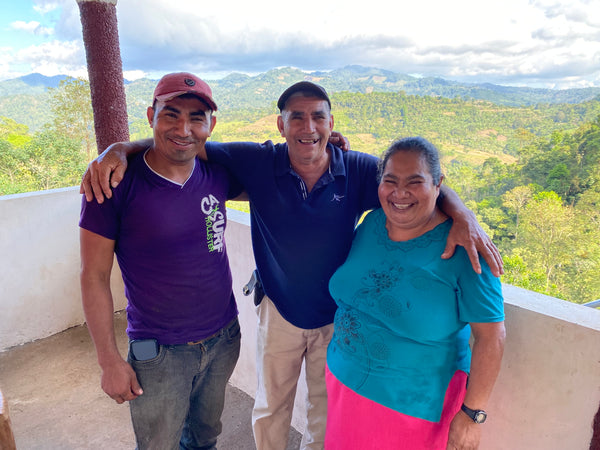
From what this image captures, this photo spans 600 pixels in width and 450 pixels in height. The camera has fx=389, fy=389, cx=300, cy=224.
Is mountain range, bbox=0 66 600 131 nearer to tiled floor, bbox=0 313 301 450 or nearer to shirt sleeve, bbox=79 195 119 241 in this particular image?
tiled floor, bbox=0 313 301 450

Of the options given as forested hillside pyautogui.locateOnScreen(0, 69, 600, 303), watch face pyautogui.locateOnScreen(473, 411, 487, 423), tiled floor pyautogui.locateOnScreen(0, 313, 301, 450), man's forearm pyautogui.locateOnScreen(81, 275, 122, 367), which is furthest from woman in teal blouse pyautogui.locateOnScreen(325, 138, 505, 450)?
forested hillside pyautogui.locateOnScreen(0, 69, 600, 303)

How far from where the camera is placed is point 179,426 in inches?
54.3

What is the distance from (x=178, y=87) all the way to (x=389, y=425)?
1.22 m

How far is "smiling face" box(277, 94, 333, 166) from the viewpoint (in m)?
1.43

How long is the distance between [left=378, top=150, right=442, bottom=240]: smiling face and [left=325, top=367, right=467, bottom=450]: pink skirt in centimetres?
45

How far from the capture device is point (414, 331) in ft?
3.51

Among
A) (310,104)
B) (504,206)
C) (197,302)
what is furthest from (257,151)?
(504,206)

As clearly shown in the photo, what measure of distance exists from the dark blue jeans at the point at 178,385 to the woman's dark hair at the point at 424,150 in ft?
2.96

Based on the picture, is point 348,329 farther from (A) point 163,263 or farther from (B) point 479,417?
(A) point 163,263

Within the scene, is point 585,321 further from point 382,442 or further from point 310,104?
point 310,104

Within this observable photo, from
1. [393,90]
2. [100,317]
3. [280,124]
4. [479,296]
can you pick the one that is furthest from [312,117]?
[393,90]

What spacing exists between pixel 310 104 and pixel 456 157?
25.1m

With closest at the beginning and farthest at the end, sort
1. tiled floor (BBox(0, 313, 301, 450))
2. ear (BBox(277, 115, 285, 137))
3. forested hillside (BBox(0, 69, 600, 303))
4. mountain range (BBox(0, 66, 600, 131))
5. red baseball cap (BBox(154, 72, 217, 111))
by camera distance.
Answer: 1. red baseball cap (BBox(154, 72, 217, 111))
2. ear (BBox(277, 115, 285, 137))
3. tiled floor (BBox(0, 313, 301, 450))
4. forested hillside (BBox(0, 69, 600, 303))
5. mountain range (BBox(0, 66, 600, 131))

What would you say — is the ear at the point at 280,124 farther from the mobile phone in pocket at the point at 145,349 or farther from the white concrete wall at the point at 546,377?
the white concrete wall at the point at 546,377
